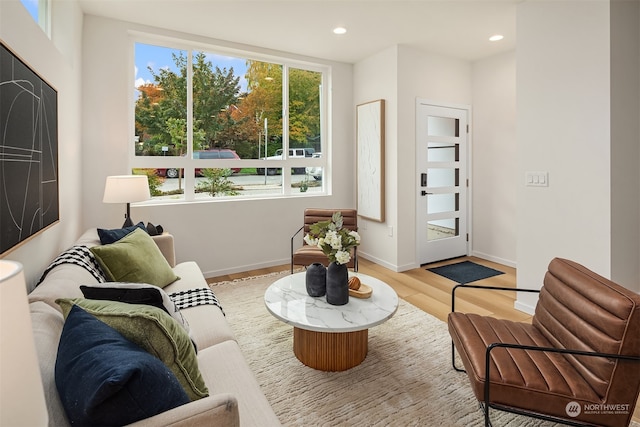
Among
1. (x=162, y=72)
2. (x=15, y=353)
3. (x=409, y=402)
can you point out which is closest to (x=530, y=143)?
(x=409, y=402)

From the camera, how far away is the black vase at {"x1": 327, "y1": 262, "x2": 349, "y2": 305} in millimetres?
2166

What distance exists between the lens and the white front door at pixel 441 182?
4450mm

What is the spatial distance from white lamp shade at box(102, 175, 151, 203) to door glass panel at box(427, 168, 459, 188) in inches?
133

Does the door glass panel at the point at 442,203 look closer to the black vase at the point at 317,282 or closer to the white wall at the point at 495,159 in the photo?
the white wall at the point at 495,159

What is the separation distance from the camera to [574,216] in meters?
2.68

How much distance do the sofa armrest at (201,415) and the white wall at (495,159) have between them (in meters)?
4.27

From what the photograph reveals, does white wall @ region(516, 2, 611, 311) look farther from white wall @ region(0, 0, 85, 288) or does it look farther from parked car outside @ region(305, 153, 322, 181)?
white wall @ region(0, 0, 85, 288)

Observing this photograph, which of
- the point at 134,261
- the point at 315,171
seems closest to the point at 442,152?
the point at 315,171

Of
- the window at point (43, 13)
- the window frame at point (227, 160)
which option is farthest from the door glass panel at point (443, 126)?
the window at point (43, 13)

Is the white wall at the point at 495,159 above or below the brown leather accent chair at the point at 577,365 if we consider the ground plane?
above

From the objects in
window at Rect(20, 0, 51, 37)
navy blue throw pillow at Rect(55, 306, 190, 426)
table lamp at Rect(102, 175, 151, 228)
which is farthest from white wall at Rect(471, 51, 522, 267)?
window at Rect(20, 0, 51, 37)

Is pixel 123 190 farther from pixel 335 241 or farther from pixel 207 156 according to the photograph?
pixel 335 241

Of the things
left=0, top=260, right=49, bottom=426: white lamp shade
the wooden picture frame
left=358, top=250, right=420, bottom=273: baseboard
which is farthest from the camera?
the wooden picture frame

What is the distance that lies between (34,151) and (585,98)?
3587 millimetres
